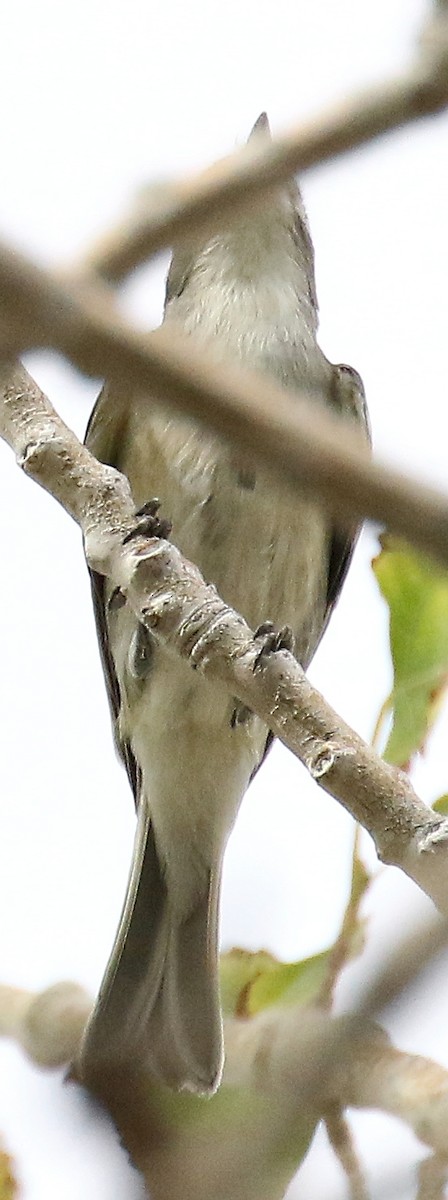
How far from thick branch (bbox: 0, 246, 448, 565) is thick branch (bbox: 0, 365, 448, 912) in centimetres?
77

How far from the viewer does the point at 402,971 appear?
0.54 metres

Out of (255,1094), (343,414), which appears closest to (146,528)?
(255,1094)

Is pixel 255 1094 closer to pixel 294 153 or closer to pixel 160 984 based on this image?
pixel 294 153

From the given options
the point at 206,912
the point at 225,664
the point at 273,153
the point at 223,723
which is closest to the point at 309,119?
the point at 273,153

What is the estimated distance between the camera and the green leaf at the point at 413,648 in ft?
6.95

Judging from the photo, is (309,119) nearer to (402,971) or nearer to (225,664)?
(402,971)

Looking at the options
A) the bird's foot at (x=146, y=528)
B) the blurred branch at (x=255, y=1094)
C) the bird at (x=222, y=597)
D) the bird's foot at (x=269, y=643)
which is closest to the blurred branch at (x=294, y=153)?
the blurred branch at (x=255, y=1094)

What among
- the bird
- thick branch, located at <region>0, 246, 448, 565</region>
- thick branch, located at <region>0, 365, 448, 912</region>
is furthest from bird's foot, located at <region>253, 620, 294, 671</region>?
thick branch, located at <region>0, 246, 448, 565</region>

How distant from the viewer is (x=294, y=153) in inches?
32.0

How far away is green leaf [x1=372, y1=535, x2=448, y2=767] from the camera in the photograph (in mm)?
2117

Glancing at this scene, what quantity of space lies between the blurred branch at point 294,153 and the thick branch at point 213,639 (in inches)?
26.2

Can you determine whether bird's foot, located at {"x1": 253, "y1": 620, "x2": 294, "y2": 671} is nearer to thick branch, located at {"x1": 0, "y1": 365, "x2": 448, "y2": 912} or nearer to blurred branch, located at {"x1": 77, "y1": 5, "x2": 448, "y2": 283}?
thick branch, located at {"x1": 0, "y1": 365, "x2": 448, "y2": 912}

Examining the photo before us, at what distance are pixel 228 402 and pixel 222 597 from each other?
2.48 metres

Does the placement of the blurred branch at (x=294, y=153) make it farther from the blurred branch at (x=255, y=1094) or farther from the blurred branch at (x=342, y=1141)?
the blurred branch at (x=342, y=1141)
